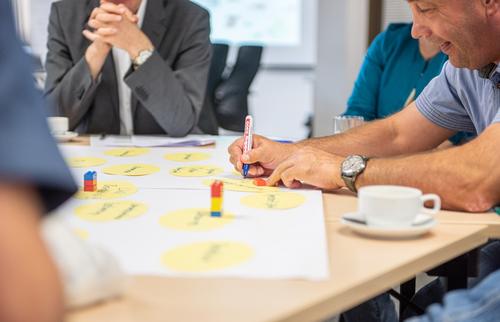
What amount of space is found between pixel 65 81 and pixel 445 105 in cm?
133

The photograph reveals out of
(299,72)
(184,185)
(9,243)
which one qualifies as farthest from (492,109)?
(299,72)

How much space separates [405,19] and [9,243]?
10.7ft

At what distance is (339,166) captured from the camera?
55.6 inches

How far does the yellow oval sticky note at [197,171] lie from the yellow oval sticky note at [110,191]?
16 cm

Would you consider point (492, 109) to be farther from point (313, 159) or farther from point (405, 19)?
point (405, 19)

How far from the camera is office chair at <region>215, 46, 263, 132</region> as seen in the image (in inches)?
180

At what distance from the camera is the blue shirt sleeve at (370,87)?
2697 mm

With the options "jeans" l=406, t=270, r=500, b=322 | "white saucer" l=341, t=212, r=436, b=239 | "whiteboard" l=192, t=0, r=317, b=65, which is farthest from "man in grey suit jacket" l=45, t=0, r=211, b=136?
"whiteboard" l=192, t=0, r=317, b=65

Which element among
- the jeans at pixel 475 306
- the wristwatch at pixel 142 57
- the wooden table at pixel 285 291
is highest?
the wristwatch at pixel 142 57

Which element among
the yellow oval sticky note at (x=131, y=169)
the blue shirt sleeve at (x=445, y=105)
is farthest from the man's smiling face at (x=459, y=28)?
the yellow oval sticky note at (x=131, y=169)

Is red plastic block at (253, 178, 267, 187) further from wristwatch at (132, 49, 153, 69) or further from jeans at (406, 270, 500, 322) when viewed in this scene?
wristwatch at (132, 49, 153, 69)

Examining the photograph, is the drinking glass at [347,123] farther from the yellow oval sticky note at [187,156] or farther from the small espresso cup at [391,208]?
the small espresso cup at [391,208]

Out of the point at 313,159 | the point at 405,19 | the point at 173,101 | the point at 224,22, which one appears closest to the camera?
the point at 313,159

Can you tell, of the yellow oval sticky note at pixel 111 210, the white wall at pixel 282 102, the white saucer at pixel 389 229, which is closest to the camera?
the white saucer at pixel 389 229
